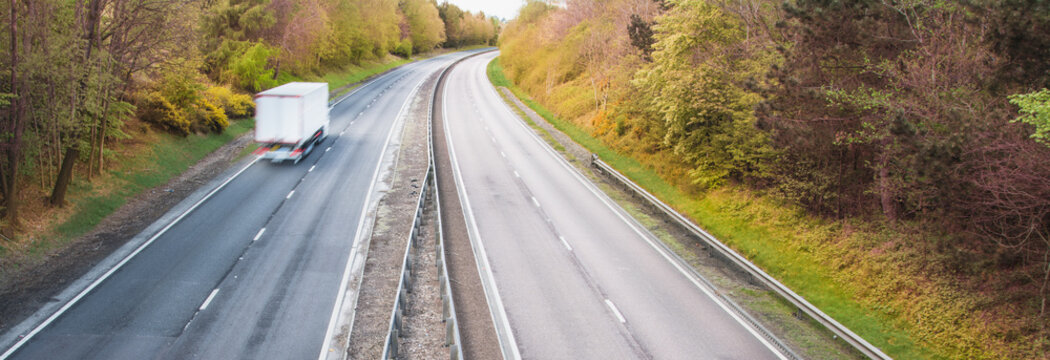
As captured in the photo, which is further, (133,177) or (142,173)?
(142,173)

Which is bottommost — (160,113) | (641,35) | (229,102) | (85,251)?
(85,251)

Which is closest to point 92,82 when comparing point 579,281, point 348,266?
point 348,266

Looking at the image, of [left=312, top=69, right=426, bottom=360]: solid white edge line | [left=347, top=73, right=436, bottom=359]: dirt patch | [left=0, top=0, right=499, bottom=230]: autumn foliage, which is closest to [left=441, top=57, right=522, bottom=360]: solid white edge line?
[left=347, top=73, right=436, bottom=359]: dirt patch

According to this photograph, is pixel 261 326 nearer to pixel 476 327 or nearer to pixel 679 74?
pixel 476 327

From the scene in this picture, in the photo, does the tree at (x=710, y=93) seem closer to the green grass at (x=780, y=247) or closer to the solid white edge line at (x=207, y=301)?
the green grass at (x=780, y=247)

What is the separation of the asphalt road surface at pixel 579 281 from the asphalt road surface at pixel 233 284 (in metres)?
4.83

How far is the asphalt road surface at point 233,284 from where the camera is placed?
12.3 metres

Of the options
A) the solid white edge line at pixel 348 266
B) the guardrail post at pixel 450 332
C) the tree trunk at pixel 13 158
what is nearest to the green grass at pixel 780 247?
the guardrail post at pixel 450 332

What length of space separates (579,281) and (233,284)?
32.0ft

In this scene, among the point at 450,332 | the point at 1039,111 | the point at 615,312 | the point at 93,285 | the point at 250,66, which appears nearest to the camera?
the point at 1039,111

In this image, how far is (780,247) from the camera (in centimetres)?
1847

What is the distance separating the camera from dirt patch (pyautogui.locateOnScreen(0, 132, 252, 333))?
13742 mm

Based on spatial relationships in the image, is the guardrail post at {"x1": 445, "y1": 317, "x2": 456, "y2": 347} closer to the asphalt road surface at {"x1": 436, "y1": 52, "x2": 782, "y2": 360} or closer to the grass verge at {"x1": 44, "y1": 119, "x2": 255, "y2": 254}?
the asphalt road surface at {"x1": 436, "y1": 52, "x2": 782, "y2": 360}

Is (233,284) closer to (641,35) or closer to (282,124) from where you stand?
(282,124)
